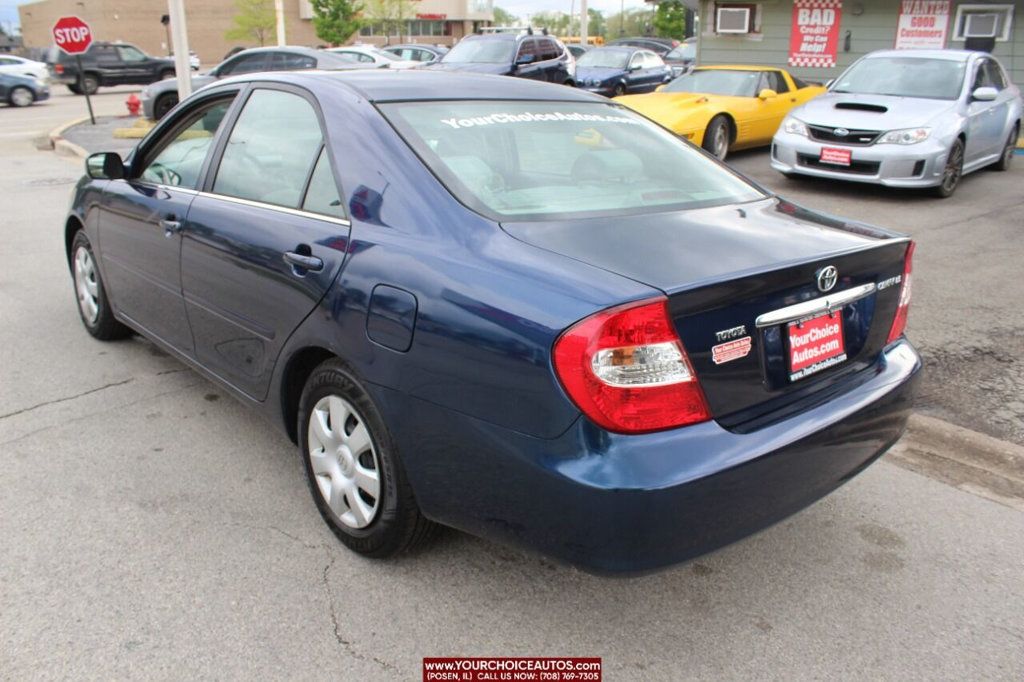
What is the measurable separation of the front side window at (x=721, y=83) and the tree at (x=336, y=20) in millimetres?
44556

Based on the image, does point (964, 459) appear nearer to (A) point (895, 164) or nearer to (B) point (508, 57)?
(A) point (895, 164)

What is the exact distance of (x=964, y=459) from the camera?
378cm

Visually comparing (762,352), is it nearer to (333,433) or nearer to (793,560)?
(793,560)

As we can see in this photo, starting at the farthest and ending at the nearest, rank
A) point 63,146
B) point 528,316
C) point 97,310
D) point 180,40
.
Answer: point 63,146 → point 180,40 → point 97,310 → point 528,316

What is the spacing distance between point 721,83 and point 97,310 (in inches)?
381

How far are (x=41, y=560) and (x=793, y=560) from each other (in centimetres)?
260

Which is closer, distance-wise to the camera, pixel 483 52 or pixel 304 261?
pixel 304 261

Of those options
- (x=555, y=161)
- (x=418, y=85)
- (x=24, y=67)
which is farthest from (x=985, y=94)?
(x=24, y=67)

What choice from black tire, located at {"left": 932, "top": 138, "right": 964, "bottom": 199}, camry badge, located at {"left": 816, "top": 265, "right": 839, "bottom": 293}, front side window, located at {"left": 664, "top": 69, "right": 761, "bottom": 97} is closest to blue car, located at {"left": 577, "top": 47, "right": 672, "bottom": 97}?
front side window, located at {"left": 664, "top": 69, "right": 761, "bottom": 97}

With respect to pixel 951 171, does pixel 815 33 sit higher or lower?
higher

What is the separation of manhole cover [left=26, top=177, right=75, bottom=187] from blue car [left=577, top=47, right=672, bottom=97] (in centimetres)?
1057

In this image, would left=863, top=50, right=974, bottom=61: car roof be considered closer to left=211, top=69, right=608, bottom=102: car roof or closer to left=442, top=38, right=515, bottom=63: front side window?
left=442, top=38, right=515, bottom=63: front side window

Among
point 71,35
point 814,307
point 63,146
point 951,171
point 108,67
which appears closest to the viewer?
point 814,307

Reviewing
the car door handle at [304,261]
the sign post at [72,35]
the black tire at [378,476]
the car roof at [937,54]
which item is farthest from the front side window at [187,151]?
the sign post at [72,35]
